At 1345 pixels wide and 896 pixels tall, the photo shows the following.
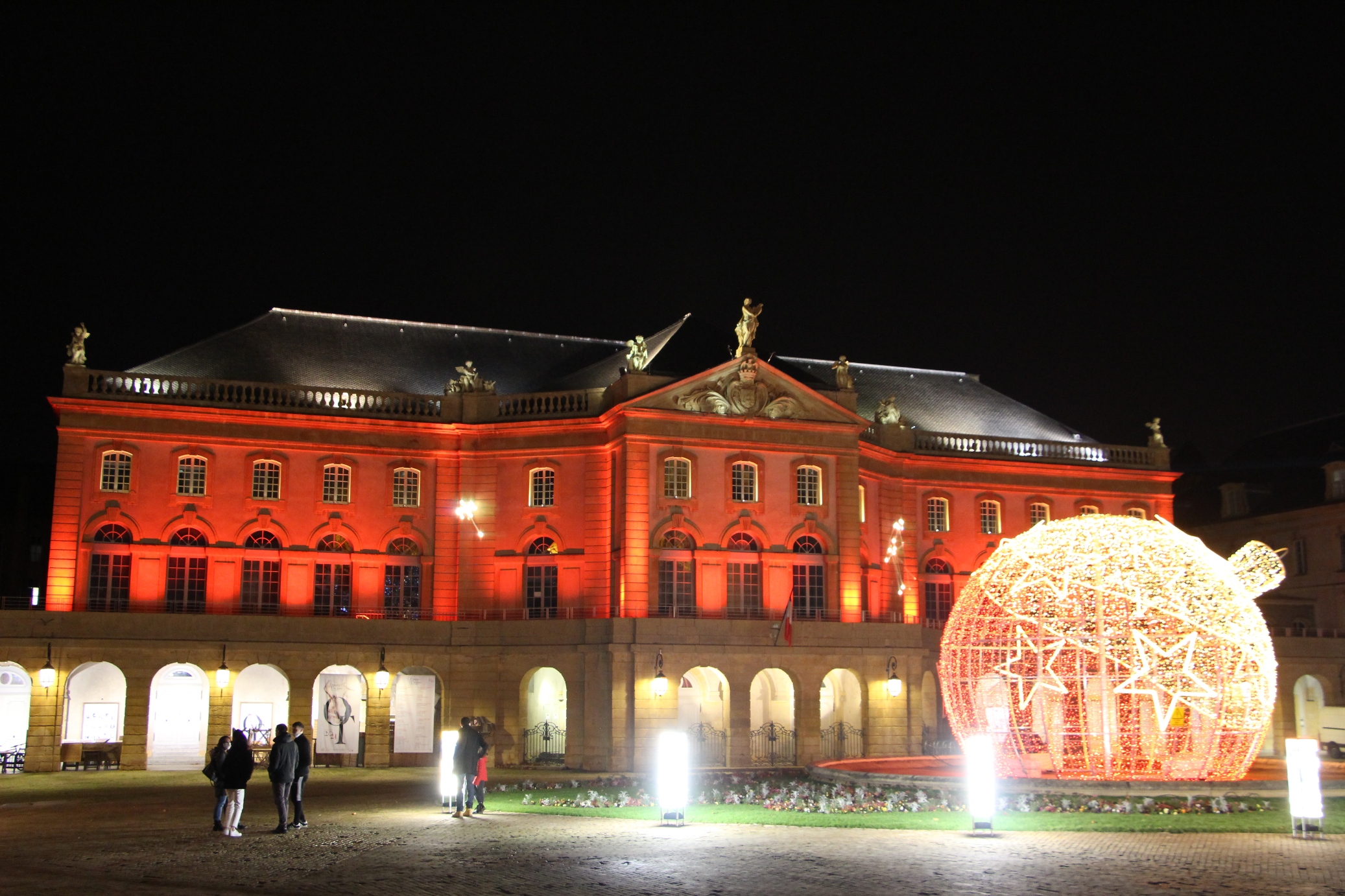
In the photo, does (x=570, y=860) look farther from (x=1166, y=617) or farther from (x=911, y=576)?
(x=911, y=576)

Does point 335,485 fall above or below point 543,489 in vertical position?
above

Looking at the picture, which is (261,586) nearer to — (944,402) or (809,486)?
(809,486)

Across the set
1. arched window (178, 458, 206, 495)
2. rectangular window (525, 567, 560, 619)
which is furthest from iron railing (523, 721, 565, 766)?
arched window (178, 458, 206, 495)

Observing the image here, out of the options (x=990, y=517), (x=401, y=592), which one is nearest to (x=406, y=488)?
(x=401, y=592)

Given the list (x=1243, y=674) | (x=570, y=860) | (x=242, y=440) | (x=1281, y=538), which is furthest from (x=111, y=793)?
(x=1281, y=538)

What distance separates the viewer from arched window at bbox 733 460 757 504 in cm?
4706

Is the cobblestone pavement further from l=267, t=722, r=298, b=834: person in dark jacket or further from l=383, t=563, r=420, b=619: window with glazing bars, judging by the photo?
l=383, t=563, r=420, b=619: window with glazing bars

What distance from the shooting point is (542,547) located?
4791 cm

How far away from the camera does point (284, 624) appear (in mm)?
45062

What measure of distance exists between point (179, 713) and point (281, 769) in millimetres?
27654

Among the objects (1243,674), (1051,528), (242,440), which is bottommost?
(1243,674)

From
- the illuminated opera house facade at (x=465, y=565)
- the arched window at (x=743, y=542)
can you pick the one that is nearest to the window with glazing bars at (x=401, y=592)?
the illuminated opera house facade at (x=465, y=565)

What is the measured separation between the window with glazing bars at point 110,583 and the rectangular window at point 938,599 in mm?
29533

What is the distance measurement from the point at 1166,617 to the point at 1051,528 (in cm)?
301
